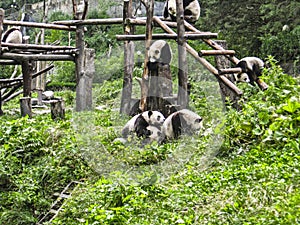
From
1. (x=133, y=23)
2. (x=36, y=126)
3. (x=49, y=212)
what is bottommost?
(x=49, y=212)

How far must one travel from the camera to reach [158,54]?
781 cm

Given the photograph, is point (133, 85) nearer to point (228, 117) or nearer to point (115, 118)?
point (115, 118)

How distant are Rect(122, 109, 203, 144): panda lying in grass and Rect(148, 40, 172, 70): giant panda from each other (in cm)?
128

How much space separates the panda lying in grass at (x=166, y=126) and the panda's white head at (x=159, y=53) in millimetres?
1312

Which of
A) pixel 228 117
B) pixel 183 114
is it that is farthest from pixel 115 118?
pixel 228 117

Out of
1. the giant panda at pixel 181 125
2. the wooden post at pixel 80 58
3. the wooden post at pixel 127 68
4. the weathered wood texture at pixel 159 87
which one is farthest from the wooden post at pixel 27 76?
the giant panda at pixel 181 125

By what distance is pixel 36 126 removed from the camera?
762cm

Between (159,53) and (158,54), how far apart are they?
0.11ft

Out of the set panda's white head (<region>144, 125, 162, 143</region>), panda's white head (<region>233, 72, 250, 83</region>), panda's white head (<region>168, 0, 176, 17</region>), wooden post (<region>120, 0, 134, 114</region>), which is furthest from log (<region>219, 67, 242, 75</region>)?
wooden post (<region>120, 0, 134, 114</region>)

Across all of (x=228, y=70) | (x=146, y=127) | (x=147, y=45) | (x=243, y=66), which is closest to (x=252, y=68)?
(x=243, y=66)

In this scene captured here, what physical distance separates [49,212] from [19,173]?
1.01 metres

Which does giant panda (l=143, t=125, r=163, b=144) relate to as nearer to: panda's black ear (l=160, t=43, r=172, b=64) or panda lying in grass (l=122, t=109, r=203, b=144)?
panda lying in grass (l=122, t=109, r=203, b=144)

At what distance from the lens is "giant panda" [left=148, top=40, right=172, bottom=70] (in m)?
7.76

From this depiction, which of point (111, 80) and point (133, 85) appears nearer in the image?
point (133, 85)
